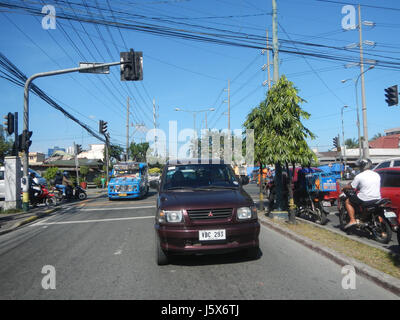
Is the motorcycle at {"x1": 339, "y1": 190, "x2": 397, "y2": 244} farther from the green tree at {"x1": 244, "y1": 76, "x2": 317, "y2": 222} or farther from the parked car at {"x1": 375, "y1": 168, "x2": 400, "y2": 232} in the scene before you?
the green tree at {"x1": 244, "y1": 76, "x2": 317, "y2": 222}

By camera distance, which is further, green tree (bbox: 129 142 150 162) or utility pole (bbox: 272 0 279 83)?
green tree (bbox: 129 142 150 162)

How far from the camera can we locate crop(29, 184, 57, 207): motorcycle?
14.9m

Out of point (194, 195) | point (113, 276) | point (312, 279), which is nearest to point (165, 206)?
point (194, 195)

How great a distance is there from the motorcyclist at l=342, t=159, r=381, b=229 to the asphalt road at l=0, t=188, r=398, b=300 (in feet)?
5.90

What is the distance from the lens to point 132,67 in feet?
40.7

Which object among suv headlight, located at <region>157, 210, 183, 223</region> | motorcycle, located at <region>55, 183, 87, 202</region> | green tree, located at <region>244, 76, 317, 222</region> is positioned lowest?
motorcycle, located at <region>55, 183, 87, 202</region>

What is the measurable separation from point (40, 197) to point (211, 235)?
44.5 feet

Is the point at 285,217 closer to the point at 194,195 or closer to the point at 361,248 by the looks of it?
the point at 361,248

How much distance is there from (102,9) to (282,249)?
36.4 feet

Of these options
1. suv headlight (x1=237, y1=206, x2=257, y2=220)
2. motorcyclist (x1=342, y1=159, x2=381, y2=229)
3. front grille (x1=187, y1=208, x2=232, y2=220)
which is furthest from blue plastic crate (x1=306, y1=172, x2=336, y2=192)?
front grille (x1=187, y1=208, x2=232, y2=220)

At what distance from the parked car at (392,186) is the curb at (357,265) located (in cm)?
232

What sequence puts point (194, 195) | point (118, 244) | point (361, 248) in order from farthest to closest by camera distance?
point (118, 244)
point (361, 248)
point (194, 195)

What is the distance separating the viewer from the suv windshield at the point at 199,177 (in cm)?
570

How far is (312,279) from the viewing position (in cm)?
418
